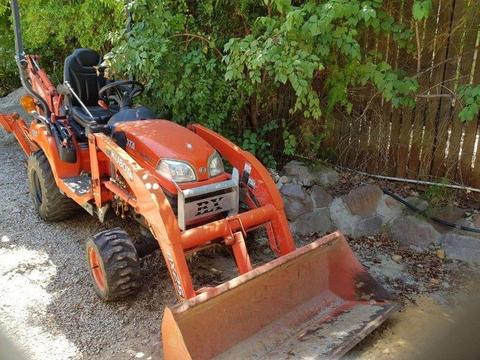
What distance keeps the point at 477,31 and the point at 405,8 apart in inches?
24.8

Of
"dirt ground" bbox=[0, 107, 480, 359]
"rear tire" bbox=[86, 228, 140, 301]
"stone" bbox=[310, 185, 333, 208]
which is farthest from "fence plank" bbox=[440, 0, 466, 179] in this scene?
"rear tire" bbox=[86, 228, 140, 301]

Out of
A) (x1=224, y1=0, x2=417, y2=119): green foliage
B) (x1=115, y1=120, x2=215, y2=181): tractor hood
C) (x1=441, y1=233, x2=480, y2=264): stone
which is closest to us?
(x1=115, y1=120, x2=215, y2=181): tractor hood

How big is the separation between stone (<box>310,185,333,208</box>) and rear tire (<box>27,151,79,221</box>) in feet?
7.49

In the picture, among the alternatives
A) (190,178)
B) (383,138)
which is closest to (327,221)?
(383,138)

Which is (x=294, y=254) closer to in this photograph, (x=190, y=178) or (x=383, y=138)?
(x=190, y=178)

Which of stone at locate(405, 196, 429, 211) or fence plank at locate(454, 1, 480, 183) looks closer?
fence plank at locate(454, 1, 480, 183)

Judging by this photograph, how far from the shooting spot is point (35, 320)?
3.32 meters

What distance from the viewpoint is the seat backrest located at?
478cm

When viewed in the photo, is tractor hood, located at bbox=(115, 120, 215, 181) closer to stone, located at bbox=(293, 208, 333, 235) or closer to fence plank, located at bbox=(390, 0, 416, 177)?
stone, located at bbox=(293, 208, 333, 235)

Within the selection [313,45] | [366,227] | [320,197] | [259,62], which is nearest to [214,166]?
[259,62]

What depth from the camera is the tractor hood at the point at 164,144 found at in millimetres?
3367

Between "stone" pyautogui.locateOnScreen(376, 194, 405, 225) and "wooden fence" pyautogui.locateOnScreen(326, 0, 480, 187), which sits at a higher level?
"wooden fence" pyautogui.locateOnScreen(326, 0, 480, 187)

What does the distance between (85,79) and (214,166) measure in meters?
2.10

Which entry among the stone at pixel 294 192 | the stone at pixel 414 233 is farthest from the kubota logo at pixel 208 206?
the stone at pixel 414 233
